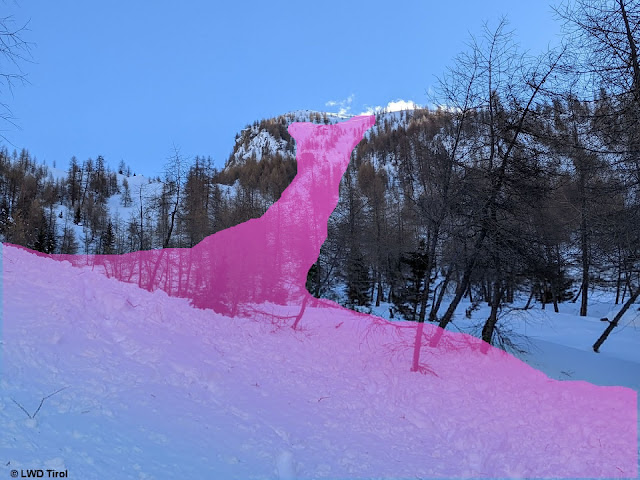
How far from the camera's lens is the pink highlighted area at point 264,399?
405 centimetres

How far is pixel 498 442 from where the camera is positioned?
5789mm

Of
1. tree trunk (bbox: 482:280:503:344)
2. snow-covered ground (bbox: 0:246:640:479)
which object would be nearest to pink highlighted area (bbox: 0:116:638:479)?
snow-covered ground (bbox: 0:246:640:479)

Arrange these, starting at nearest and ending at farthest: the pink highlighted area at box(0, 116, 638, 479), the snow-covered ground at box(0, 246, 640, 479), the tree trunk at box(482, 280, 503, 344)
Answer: the snow-covered ground at box(0, 246, 640, 479) < the pink highlighted area at box(0, 116, 638, 479) < the tree trunk at box(482, 280, 503, 344)

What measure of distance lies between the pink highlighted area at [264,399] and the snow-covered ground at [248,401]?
0.03 meters

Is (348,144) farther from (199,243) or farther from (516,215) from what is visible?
(199,243)

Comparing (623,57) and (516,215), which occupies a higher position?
(623,57)

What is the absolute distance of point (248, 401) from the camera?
617 cm

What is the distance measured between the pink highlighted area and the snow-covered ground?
0.03 meters

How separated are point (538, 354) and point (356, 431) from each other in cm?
907

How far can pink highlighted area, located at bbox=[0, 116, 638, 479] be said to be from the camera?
4.05 meters

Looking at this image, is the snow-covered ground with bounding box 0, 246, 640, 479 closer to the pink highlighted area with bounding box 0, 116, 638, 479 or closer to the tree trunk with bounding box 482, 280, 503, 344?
the pink highlighted area with bounding box 0, 116, 638, 479

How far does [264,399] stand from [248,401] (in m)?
0.37

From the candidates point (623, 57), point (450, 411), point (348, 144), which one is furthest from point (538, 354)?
point (348, 144)

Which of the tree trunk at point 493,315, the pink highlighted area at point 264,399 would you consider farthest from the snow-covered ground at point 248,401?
the tree trunk at point 493,315
